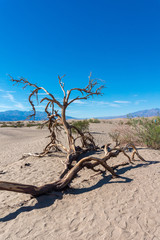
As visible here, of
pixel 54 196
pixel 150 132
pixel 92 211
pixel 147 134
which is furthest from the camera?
pixel 147 134

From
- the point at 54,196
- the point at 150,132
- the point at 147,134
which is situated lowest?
the point at 54,196

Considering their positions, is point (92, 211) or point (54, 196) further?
point (54, 196)

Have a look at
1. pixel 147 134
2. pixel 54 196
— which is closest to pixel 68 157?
pixel 54 196

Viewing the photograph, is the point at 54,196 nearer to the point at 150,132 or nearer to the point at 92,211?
the point at 92,211

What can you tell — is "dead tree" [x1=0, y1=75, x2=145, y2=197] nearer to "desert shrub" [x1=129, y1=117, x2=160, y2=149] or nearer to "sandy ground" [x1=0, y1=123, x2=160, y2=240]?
"sandy ground" [x1=0, y1=123, x2=160, y2=240]

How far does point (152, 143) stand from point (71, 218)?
6.31 meters

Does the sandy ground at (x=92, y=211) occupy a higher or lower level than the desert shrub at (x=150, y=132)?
lower

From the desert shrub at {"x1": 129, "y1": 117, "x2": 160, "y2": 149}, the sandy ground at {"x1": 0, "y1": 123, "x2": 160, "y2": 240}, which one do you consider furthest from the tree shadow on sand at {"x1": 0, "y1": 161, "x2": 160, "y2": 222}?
the desert shrub at {"x1": 129, "y1": 117, "x2": 160, "y2": 149}

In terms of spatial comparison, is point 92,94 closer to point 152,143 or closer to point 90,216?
point 152,143

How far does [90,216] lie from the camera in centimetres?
319

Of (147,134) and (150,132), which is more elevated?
(150,132)

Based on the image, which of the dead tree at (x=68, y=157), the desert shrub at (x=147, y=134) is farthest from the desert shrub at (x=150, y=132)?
the dead tree at (x=68, y=157)

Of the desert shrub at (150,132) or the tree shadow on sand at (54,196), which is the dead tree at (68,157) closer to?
the tree shadow on sand at (54,196)

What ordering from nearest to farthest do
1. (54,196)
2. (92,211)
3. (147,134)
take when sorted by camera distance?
(92,211)
(54,196)
(147,134)
